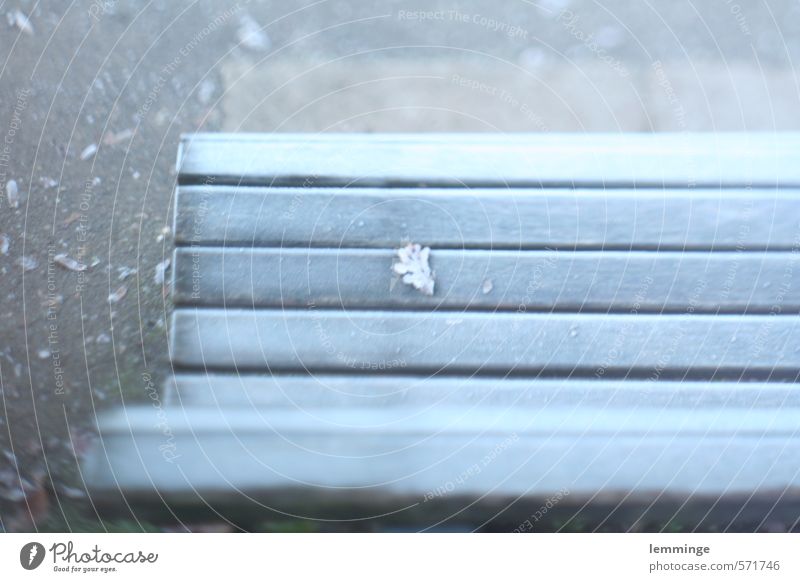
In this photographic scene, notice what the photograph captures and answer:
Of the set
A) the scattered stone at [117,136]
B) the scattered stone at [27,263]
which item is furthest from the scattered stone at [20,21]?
the scattered stone at [27,263]

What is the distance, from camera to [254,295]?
1.99ft

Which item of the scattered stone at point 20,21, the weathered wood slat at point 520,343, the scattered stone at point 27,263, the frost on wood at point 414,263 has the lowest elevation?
the weathered wood slat at point 520,343

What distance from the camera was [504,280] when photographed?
614 mm

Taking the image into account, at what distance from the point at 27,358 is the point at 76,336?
50 mm

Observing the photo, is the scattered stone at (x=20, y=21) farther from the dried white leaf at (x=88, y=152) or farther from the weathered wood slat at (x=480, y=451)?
the weathered wood slat at (x=480, y=451)

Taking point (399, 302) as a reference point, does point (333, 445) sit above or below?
below

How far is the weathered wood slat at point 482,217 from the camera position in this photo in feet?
1.98

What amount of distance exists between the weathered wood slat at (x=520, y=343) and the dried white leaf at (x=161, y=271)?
0.14ft

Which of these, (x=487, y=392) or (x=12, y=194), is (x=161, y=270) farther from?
(x=487, y=392)

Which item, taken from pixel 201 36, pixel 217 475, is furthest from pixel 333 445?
pixel 201 36
